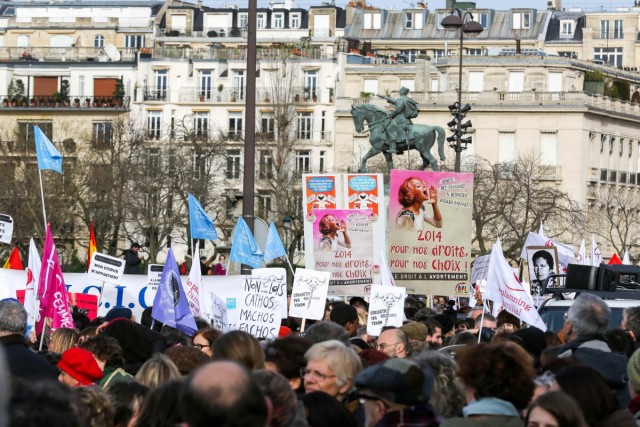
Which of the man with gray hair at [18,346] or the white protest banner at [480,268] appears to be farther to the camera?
the white protest banner at [480,268]

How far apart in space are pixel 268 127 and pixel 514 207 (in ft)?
46.8

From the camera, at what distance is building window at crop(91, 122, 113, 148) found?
270 feet

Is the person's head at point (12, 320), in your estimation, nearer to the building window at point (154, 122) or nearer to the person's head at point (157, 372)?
the person's head at point (157, 372)

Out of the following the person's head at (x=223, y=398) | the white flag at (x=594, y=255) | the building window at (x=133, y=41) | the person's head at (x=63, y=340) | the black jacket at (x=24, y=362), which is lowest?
the white flag at (x=594, y=255)

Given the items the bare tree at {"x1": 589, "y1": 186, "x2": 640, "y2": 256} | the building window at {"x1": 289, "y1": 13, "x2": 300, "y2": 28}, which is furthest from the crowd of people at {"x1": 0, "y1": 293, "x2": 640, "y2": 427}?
the building window at {"x1": 289, "y1": 13, "x2": 300, "y2": 28}

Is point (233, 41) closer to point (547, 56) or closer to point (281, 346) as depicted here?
point (547, 56)

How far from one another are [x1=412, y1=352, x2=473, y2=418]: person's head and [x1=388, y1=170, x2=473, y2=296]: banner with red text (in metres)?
16.2

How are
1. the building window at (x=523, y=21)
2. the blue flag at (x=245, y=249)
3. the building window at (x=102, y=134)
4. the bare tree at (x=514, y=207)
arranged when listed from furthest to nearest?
the building window at (x=523, y=21), the building window at (x=102, y=134), the bare tree at (x=514, y=207), the blue flag at (x=245, y=249)

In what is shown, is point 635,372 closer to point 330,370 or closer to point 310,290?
point 330,370

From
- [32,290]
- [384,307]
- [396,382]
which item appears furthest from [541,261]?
[396,382]

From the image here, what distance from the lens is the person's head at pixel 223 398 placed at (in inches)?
214

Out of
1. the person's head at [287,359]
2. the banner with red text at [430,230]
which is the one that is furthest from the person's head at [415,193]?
the person's head at [287,359]

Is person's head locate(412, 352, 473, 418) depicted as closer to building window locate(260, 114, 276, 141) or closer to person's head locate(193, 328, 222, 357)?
person's head locate(193, 328, 222, 357)

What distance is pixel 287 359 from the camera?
8.97m
